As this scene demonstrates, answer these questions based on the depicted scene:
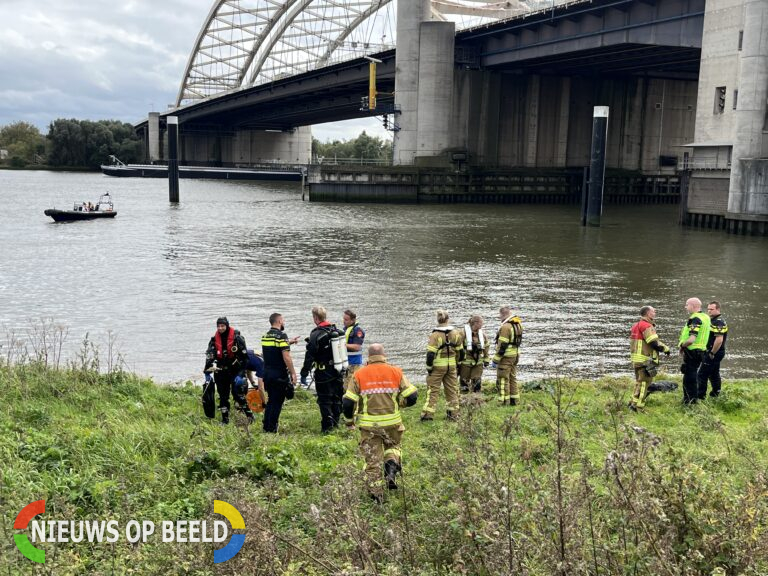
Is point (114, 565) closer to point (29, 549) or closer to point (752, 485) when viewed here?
point (29, 549)

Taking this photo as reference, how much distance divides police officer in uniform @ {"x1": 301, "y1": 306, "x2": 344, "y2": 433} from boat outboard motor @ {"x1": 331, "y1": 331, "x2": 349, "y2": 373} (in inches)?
1.2

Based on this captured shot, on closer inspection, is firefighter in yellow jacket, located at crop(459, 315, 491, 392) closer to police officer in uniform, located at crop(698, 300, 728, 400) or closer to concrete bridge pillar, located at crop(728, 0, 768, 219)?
police officer in uniform, located at crop(698, 300, 728, 400)

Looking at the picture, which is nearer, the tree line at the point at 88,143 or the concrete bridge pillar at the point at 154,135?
the concrete bridge pillar at the point at 154,135

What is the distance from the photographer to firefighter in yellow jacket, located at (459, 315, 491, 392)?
1202cm

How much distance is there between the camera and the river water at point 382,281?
18.9 metres

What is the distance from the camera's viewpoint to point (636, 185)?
79.9 meters

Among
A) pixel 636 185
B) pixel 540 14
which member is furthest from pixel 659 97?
pixel 540 14

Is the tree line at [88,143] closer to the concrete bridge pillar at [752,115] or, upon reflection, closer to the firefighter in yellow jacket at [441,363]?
the concrete bridge pillar at [752,115]

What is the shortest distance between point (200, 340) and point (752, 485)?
14267 millimetres

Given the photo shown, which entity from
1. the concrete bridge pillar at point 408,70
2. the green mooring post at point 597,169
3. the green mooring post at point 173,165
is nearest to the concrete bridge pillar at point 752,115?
the green mooring post at point 597,169

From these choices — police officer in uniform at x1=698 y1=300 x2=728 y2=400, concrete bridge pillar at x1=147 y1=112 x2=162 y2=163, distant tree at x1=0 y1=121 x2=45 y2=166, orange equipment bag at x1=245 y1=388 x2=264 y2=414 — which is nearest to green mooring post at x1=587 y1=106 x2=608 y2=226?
police officer in uniform at x1=698 y1=300 x2=728 y2=400

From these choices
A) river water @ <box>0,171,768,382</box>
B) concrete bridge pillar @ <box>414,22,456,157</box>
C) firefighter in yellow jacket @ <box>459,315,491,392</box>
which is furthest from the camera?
concrete bridge pillar @ <box>414,22,456,157</box>

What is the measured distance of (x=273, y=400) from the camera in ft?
34.9

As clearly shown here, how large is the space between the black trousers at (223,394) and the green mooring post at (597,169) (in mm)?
41040
